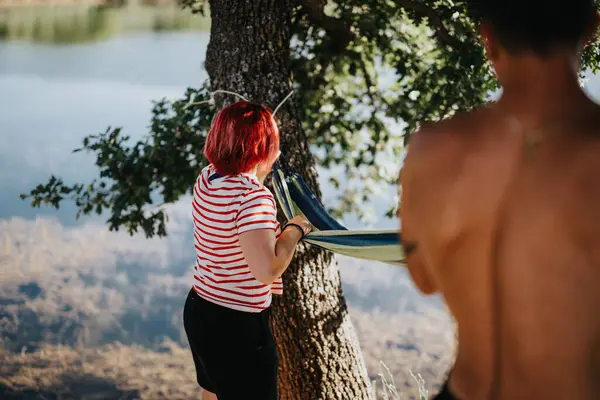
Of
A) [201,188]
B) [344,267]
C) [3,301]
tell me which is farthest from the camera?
[344,267]

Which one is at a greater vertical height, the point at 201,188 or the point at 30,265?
the point at 201,188

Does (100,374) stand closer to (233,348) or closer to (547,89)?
(233,348)

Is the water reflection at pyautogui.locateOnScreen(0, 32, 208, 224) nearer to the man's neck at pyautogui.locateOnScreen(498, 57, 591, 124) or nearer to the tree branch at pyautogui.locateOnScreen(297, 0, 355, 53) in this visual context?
the tree branch at pyautogui.locateOnScreen(297, 0, 355, 53)

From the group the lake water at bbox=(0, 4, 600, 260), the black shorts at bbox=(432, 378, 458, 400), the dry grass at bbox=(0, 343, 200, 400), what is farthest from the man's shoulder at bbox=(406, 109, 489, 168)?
the lake water at bbox=(0, 4, 600, 260)

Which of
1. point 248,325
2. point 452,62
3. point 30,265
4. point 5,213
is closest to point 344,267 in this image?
point 30,265

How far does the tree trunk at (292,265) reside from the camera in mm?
3010

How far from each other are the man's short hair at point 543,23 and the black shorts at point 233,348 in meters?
1.18

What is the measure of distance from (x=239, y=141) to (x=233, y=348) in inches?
22.1

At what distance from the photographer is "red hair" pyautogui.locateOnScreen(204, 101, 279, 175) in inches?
80.7

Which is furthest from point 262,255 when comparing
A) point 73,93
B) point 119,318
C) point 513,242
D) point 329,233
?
point 73,93

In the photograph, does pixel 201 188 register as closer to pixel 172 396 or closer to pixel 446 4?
pixel 446 4

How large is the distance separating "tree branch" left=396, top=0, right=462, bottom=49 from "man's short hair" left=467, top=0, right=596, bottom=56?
222 cm

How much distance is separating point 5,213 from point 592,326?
10024mm

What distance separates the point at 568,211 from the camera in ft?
3.74
